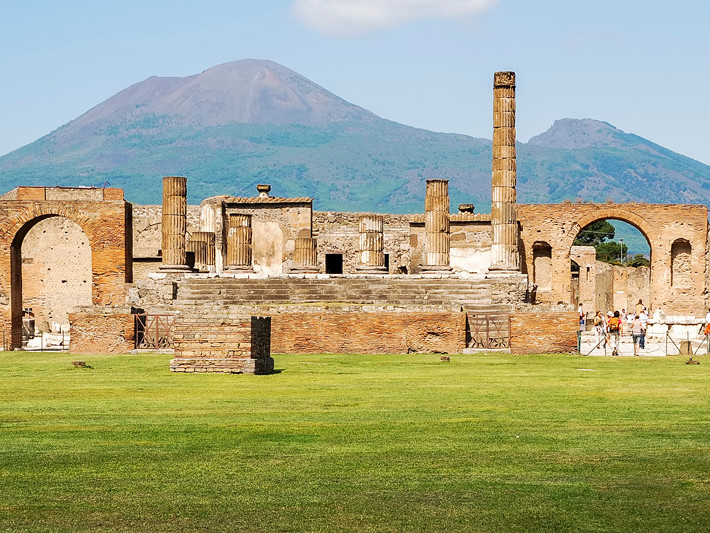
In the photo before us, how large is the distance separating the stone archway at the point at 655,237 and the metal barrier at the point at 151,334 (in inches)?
951

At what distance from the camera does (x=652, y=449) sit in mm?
9867

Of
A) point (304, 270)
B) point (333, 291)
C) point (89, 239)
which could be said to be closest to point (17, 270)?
point (89, 239)

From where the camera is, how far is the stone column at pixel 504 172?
36.5 m

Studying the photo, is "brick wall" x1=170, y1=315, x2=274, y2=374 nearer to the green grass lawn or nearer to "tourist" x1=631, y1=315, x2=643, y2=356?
the green grass lawn

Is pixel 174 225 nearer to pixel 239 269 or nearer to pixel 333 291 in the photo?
pixel 239 269

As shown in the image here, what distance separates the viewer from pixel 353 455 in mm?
9562

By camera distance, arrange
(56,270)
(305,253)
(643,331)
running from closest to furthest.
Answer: (643,331) → (305,253) → (56,270)

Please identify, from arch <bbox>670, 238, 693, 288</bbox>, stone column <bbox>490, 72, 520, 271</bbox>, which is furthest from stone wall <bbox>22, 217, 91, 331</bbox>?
arch <bbox>670, 238, 693, 288</bbox>

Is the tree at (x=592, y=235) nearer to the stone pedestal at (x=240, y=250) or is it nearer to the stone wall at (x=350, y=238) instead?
the stone wall at (x=350, y=238)

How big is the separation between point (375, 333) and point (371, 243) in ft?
44.0

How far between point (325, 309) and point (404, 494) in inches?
683

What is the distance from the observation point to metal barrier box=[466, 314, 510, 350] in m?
25.3

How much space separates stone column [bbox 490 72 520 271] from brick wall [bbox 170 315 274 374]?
19.5 m

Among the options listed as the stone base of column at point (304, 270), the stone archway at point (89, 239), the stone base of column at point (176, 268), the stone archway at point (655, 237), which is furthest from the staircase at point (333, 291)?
the stone archway at point (655, 237)
